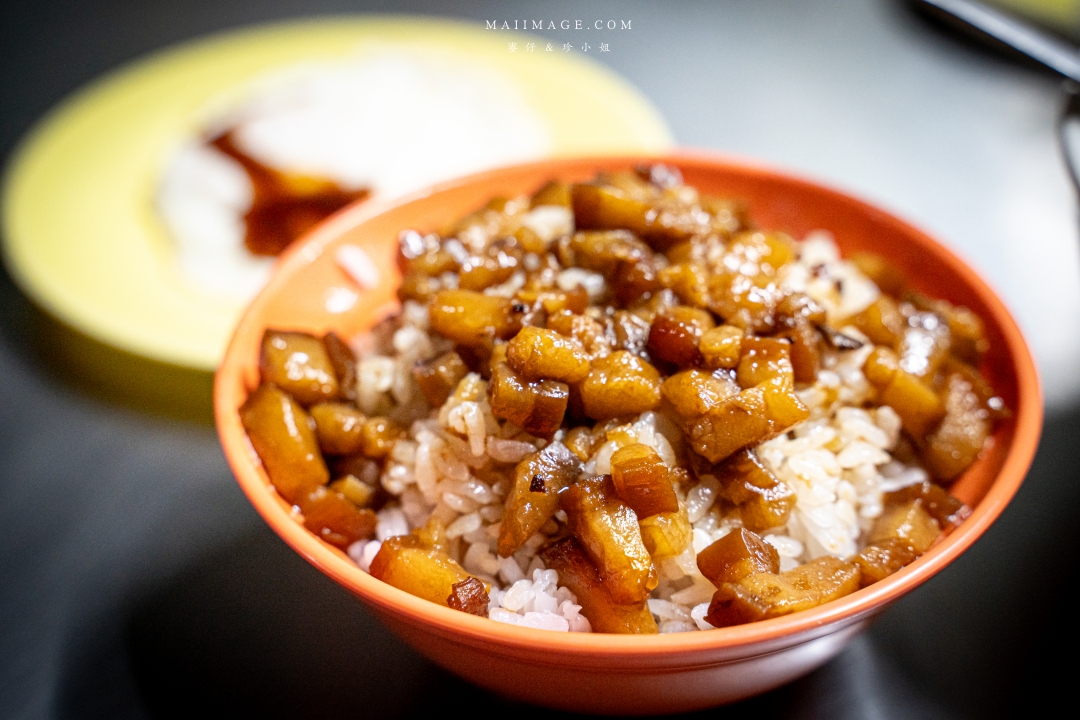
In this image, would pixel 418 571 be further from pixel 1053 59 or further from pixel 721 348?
pixel 1053 59

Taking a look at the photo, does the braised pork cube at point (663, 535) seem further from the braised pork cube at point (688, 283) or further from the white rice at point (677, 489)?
the braised pork cube at point (688, 283)

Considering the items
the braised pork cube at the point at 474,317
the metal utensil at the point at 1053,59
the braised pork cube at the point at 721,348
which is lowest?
the braised pork cube at the point at 474,317

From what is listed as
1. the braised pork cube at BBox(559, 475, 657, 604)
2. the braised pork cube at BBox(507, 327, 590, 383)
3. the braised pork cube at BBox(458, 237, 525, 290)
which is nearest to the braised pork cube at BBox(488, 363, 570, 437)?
the braised pork cube at BBox(507, 327, 590, 383)

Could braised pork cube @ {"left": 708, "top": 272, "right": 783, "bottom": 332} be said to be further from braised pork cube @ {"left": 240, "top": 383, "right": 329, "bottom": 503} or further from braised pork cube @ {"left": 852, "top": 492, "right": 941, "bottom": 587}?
braised pork cube @ {"left": 240, "top": 383, "right": 329, "bottom": 503}

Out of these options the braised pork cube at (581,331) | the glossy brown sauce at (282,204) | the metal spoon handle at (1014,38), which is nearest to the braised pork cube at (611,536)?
the braised pork cube at (581,331)

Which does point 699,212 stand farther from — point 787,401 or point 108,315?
point 108,315

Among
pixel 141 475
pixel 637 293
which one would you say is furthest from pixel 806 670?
pixel 141 475
